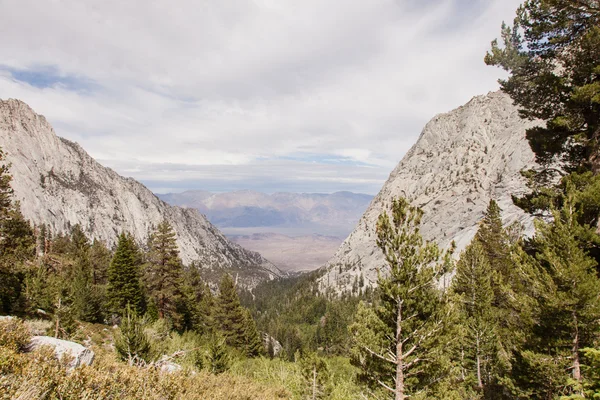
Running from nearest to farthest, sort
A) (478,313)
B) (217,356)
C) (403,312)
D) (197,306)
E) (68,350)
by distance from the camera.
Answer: (68,350)
(403,312)
(217,356)
(478,313)
(197,306)

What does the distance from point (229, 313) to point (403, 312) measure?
31142 mm

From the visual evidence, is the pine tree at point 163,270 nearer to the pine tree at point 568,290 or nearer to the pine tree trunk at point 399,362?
the pine tree trunk at point 399,362

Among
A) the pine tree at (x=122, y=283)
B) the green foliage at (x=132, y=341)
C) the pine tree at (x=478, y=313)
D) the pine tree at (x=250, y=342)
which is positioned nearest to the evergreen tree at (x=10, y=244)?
the green foliage at (x=132, y=341)

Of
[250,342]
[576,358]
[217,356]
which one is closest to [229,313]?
[250,342]

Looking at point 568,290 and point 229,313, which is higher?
point 568,290

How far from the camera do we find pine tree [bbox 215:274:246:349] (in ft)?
124

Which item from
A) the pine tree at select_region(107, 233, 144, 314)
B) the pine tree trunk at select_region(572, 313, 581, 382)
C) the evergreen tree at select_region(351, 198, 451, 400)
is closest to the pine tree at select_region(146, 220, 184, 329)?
the pine tree at select_region(107, 233, 144, 314)

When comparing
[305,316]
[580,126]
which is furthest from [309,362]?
[305,316]

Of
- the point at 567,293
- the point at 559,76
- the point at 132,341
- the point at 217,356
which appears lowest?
the point at 217,356

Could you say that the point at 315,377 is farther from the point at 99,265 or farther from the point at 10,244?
the point at 99,265

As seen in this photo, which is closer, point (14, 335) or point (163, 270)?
point (14, 335)

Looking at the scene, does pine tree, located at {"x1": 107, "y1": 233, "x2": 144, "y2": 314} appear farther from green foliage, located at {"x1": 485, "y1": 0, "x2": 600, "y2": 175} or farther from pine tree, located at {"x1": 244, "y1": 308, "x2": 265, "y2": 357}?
green foliage, located at {"x1": 485, "y1": 0, "x2": 600, "y2": 175}

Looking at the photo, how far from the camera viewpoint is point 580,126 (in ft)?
37.4

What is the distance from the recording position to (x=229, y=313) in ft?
125
